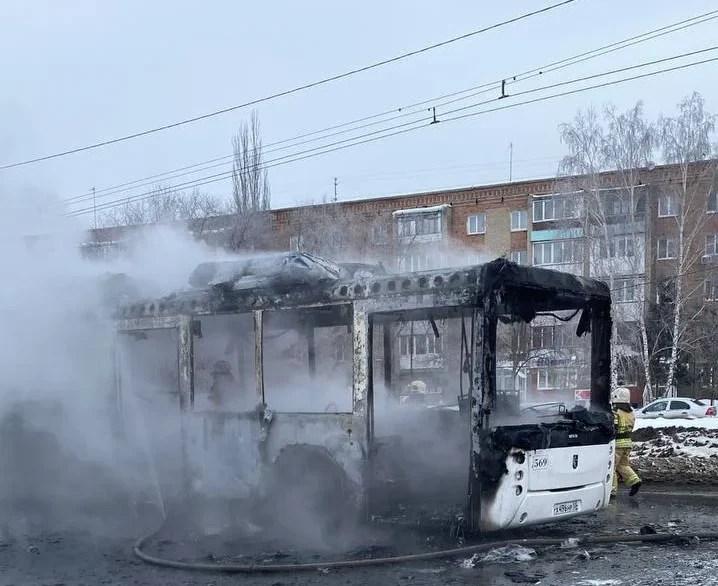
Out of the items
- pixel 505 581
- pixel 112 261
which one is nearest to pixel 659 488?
pixel 505 581

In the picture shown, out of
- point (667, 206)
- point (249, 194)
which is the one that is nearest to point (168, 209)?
point (249, 194)

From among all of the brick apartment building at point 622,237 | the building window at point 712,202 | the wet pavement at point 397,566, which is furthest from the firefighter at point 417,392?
the building window at point 712,202

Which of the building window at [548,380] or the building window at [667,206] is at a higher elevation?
the building window at [667,206]

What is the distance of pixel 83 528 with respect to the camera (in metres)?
8.96

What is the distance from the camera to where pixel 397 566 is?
6992mm

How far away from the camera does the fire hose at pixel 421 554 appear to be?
6.88 m

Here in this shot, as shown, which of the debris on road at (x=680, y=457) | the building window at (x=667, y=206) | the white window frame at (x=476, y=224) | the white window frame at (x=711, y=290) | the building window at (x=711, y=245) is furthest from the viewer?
the white window frame at (x=476, y=224)

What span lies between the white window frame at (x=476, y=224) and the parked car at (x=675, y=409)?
19.4 meters

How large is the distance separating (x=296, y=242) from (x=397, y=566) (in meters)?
30.2

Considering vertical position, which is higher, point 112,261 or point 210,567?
point 112,261

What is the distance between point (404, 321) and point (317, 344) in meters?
1.06

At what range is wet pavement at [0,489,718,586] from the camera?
21.5 ft

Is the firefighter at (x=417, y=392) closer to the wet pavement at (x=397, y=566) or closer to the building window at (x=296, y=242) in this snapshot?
the wet pavement at (x=397, y=566)

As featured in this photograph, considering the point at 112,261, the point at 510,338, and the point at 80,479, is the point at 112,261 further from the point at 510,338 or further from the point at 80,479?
the point at 510,338
